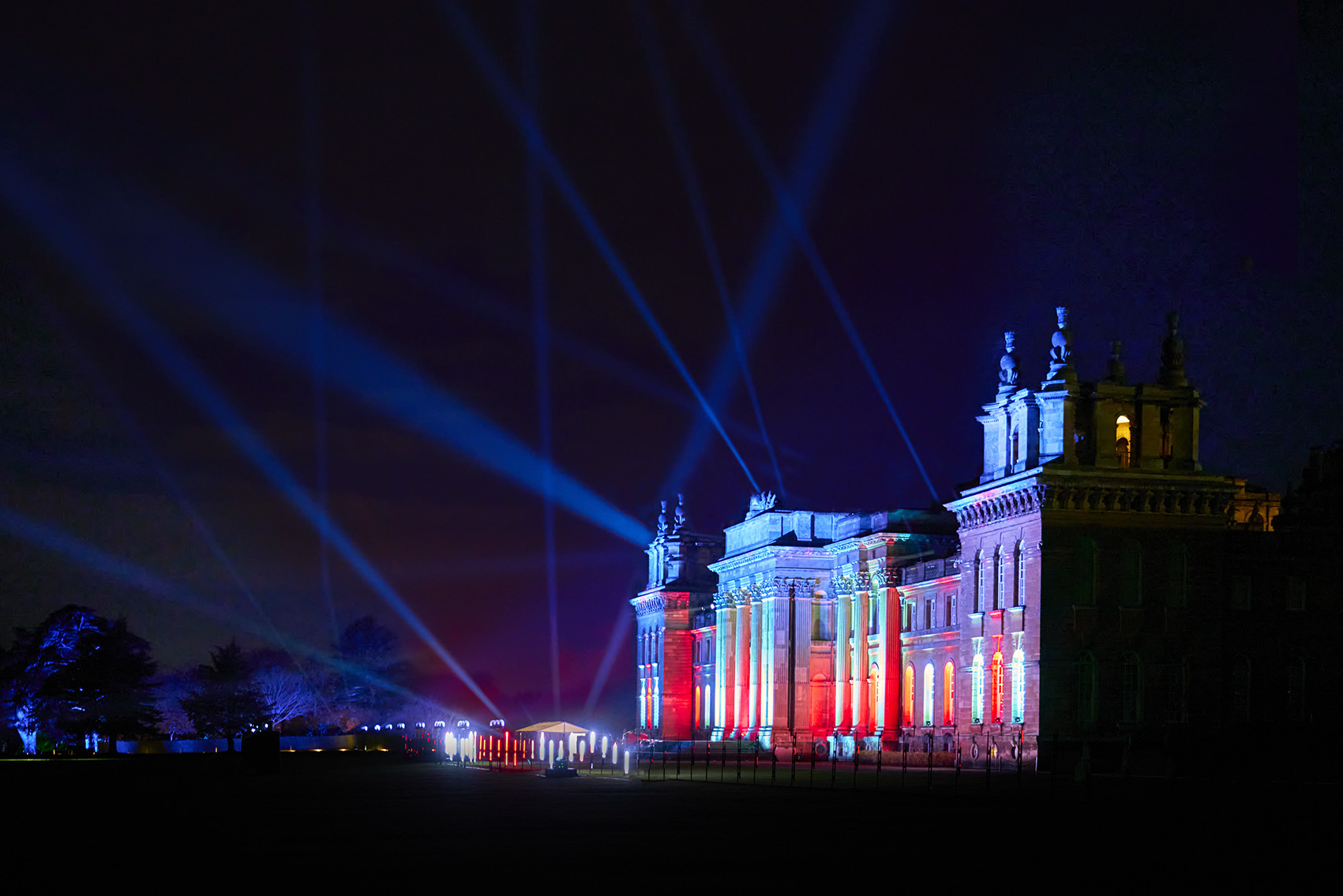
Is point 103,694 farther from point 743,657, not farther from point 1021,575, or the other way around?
point 1021,575

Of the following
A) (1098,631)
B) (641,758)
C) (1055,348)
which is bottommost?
(641,758)

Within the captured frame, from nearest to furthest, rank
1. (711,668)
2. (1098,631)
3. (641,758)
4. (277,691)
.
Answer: (1098,631), (641,758), (711,668), (277,691)

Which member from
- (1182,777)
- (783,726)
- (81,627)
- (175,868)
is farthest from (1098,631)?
(81,627)

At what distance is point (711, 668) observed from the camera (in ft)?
408

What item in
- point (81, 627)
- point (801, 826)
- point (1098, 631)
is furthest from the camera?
point (81, 627)

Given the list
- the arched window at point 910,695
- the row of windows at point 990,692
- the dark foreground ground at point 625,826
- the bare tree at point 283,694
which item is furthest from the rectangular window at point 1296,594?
the bare tree at point 283,694

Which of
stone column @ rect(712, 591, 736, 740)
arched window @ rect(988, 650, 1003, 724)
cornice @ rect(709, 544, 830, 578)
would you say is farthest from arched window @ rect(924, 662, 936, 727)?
stone column @ rect(712, 591, 736, 740)

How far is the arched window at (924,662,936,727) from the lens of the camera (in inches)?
3447

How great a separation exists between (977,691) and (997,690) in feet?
5.66

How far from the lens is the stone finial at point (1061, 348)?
69.8 m

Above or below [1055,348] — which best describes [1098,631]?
below

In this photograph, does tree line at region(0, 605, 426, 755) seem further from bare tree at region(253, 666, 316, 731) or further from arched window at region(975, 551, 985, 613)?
arched window at region(975, 551, 985, 613)

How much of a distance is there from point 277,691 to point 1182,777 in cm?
10054

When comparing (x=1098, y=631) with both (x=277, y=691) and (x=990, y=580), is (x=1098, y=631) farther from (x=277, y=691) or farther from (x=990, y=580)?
(x=277, y=691)
